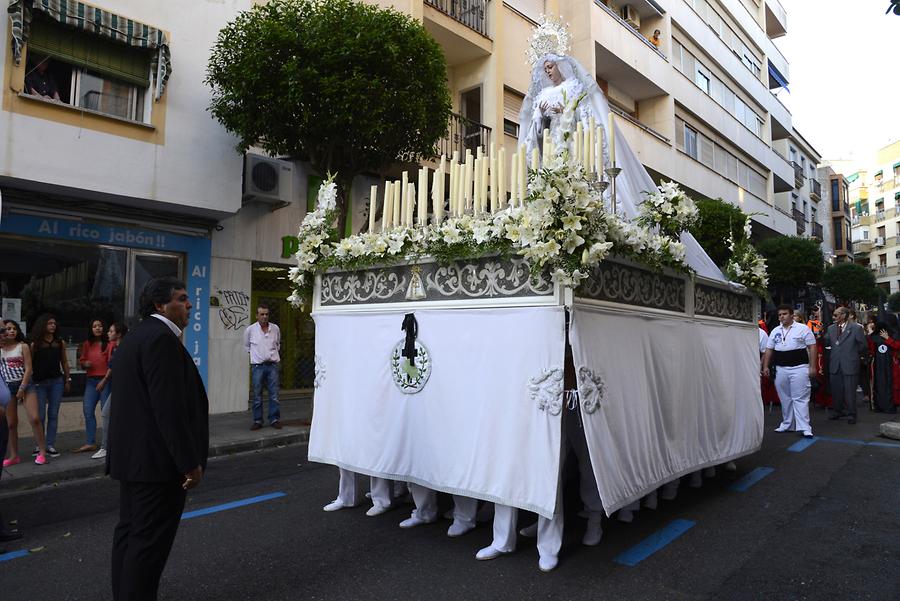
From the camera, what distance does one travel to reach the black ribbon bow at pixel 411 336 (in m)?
4.52

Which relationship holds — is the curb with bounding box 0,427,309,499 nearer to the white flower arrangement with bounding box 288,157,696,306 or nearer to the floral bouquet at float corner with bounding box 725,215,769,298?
the white flower arrangement with bounding box 288,157,696,306

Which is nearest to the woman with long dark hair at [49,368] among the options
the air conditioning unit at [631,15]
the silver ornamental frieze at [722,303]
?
the silver ornamental frieze at [722,303]

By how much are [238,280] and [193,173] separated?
238cm

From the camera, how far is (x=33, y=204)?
31.5 ft

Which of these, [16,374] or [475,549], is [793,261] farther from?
[16,374]

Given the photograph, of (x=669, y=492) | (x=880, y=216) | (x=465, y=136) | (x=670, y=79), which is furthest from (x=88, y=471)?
(x=880, y=216)

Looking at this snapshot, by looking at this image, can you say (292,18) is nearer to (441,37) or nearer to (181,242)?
(181,242)

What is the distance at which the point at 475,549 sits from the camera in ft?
13.6

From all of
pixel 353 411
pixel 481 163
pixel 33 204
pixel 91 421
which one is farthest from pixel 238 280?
pixel 481 163

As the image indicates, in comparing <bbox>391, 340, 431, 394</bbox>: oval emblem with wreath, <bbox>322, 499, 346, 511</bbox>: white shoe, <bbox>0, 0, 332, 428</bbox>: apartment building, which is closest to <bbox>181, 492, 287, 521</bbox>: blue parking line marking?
<bbox>322, 499, 346, 511</bbox>: white shoe

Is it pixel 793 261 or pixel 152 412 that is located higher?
pixel 793 261

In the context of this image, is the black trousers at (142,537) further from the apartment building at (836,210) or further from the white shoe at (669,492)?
the apartment building at (836,210)

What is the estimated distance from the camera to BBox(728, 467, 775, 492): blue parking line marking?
5.76 meters

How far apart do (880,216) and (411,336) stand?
73166mm
